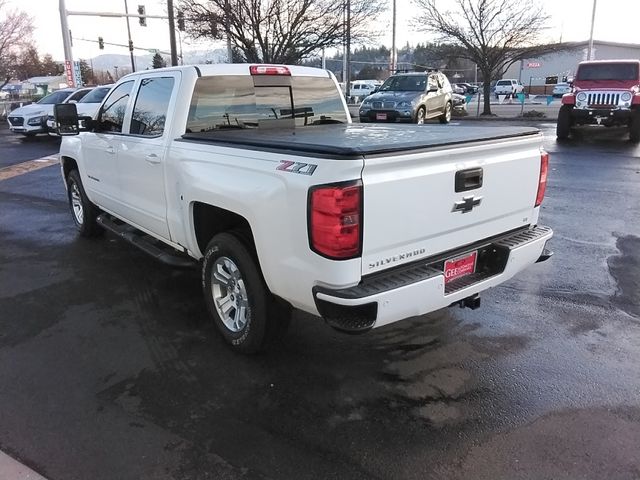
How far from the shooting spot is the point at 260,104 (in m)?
4.75

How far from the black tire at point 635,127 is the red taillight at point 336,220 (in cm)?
1534

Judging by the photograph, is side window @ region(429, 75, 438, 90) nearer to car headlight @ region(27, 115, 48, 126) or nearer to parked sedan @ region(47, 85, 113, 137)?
parked sedan @ region(47, 85, 113, 137)

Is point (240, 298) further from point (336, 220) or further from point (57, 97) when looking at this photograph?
point (57, 97)

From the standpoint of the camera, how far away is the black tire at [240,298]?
345 cm

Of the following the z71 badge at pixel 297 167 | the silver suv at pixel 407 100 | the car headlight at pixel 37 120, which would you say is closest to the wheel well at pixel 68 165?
the z71 badge at pixel 297 167

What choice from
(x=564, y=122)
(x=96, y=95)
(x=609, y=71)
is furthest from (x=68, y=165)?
(x=609, y=71)

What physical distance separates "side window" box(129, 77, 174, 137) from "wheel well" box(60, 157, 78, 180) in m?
2.40

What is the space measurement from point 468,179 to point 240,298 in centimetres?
171

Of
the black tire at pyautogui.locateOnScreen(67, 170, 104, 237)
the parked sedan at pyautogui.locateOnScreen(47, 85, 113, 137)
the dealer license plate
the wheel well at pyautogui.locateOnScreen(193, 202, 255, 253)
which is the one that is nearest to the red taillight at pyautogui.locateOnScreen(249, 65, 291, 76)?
the wheel well at pyautogui.locateOnScreen(193, 202, 255, 253)

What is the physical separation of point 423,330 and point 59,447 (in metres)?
2.59

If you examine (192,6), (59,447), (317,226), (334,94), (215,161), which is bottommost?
(59,447)

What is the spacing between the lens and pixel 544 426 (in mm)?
2969

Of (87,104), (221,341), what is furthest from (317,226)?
(87,104)

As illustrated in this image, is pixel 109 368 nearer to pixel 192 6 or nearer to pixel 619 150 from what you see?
pixel 619 150
